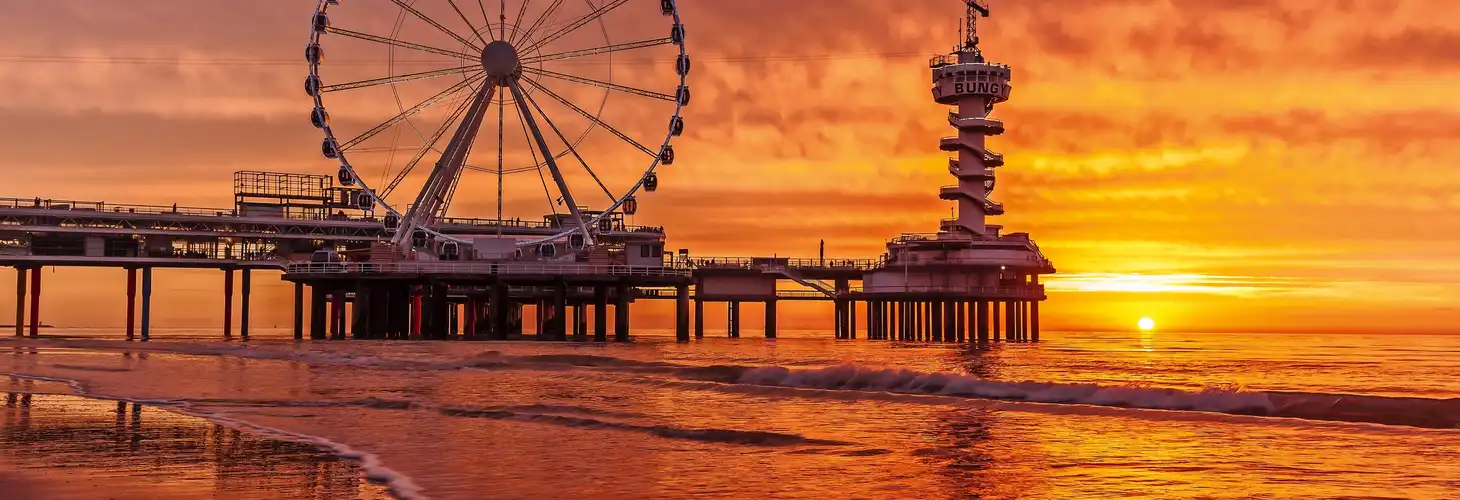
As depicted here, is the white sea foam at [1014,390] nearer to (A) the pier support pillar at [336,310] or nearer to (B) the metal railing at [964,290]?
(B) the metal railing at [964,290]

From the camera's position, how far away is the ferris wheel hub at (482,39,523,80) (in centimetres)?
7925

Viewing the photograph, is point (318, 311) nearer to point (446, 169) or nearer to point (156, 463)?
point (446, 169)

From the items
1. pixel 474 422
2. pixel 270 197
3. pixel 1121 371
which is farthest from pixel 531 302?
pixel 474 422

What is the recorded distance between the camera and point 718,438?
74.0 feet

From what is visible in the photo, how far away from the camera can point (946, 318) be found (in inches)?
4449

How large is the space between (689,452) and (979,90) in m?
98.8

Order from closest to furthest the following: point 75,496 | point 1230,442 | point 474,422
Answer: point 75,496 < point 1230,442 < point 474,422

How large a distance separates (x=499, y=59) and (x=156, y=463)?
63.2m

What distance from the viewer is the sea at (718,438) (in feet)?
54.5

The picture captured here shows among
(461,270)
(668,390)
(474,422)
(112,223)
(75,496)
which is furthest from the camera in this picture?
(112,223)

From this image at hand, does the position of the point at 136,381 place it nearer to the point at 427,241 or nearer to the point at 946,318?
the point at 427,241

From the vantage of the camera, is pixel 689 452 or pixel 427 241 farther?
pixel 427 241

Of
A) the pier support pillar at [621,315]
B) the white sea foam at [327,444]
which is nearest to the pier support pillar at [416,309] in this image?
the pier support pillar at [621,315]

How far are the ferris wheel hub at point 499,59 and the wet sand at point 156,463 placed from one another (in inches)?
2199
